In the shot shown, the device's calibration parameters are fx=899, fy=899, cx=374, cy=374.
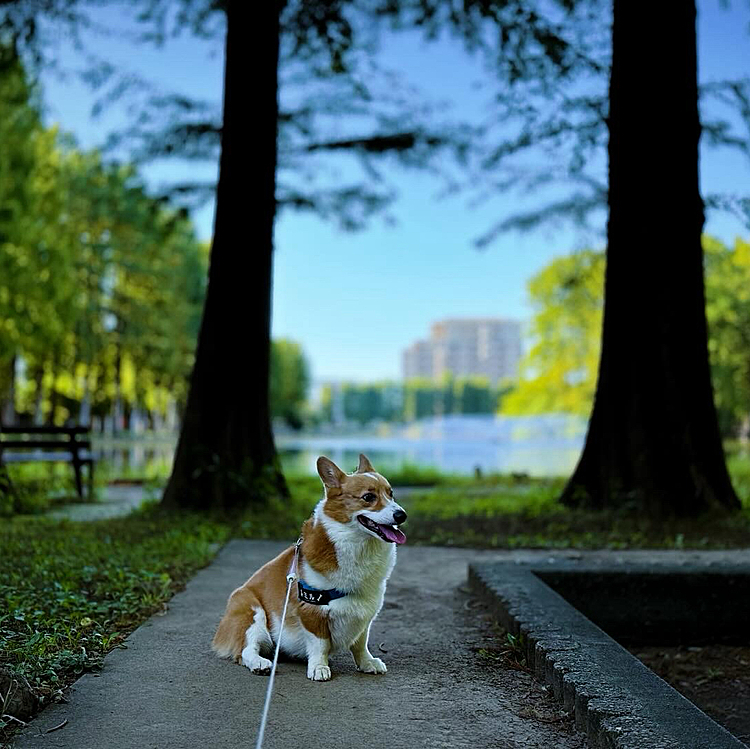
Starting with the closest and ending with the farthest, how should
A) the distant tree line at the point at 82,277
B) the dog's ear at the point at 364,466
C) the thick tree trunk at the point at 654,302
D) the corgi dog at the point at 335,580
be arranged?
the corgi dog at the point at 335,580
the dog's ear at the point at 364,466
the thick tree trunk at the point at 654,302
the distant tree line at the point at 82,277

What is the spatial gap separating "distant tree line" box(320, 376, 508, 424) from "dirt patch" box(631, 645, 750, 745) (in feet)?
462

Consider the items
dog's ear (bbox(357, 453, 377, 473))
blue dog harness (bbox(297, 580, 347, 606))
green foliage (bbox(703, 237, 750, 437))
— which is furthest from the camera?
green foliage (bbox(703, 237, 750, 437))

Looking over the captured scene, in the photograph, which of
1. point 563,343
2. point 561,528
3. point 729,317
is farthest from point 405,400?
point 561,528

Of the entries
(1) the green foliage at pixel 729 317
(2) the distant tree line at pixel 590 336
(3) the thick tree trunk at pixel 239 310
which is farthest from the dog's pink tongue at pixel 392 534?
(1) the green foliage at pixel 729 317

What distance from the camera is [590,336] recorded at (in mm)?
43750

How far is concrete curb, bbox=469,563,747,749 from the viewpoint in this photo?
124 inches

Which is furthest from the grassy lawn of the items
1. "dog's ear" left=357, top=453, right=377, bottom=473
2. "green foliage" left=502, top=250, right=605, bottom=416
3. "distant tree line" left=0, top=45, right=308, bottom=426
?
"green foliage" left=502, top=250, right=605, bottom=416

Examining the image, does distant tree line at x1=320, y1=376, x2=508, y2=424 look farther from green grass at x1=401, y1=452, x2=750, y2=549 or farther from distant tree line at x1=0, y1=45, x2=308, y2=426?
green grass at x1=401, y1=452, x2=750, y2=549

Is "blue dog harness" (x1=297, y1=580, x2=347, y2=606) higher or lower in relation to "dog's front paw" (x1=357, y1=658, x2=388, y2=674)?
higher

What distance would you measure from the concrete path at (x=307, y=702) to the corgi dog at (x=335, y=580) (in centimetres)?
13

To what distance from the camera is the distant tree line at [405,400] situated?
14900 centimetres

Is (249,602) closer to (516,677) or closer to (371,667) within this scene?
(371,667)

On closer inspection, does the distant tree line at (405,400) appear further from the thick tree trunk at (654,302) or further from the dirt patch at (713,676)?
the dirt patch at (713,676)

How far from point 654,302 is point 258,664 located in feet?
23.7
